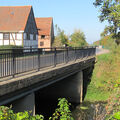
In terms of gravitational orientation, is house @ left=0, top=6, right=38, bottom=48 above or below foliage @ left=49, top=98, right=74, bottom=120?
above

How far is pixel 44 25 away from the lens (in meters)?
44.3

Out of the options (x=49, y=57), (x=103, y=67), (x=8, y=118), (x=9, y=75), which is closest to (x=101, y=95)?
(x=103, y=67)

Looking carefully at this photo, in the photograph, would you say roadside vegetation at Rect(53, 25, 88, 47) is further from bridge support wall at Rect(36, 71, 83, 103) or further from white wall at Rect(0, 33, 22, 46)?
bridge support wall at Rect(36, 71, 83, 103)

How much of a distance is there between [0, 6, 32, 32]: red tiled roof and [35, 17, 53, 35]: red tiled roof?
43.9 ft

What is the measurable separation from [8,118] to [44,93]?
1523 cm

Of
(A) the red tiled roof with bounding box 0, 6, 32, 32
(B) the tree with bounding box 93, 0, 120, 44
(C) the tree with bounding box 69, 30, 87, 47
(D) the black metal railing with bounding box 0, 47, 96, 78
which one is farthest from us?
(C) the tree with bounding box 69, 30, 87, 47

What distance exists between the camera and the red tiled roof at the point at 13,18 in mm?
27391

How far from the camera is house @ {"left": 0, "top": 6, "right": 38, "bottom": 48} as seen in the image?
27203 mm

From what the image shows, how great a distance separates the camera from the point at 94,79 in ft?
62.5

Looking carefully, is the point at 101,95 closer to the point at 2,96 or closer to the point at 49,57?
the point at 49,57

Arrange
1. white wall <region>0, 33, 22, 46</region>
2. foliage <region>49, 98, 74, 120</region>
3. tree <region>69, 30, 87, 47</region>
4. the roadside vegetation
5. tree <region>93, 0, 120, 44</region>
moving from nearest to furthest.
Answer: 1. foliage <region>49, 98, 74, 120</region>
2. tree <region>93, 0, 120, 44</region>
3. white wall <region>0, 33, 22, 46</region>
4. the roadside vegetation
5. tree <region>69, 30, 87, 47</region>

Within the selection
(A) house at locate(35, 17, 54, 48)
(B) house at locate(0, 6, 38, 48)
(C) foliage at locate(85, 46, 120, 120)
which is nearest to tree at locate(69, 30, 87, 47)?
(A) house at locate(35, 17, 54, 48)

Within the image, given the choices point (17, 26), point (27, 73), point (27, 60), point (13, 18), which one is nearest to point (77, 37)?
point (13, 18)

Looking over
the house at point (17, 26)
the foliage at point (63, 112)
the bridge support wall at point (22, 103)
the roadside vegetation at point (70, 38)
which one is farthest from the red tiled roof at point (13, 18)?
the foliage at point (63, 112)
